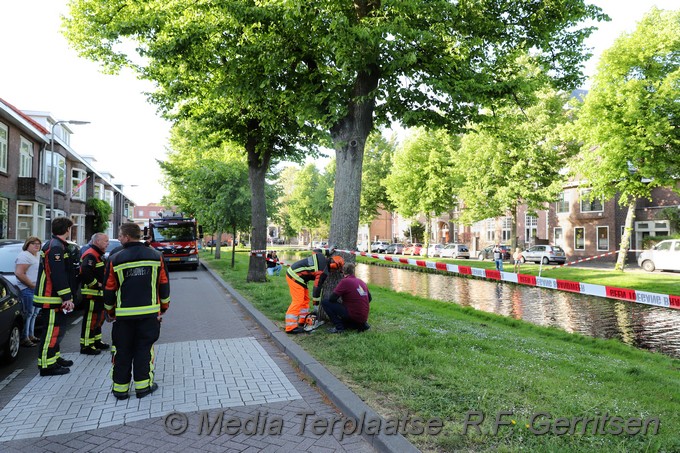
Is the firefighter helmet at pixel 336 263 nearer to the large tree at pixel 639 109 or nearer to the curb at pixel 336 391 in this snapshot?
the curb at pixel 336 391

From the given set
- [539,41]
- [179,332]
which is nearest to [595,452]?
[179,332]

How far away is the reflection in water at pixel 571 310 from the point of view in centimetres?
920

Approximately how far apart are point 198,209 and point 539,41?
1892 cm

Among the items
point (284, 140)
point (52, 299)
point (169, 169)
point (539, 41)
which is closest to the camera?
point (52, 299)

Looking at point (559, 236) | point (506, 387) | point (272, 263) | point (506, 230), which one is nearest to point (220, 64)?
point (506, 387)

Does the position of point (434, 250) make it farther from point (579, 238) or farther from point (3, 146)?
point (3, 146)

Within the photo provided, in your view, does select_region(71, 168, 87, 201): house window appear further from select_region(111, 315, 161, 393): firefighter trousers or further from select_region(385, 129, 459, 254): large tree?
select_region(111, 315, 161, 393): firefighter trousers

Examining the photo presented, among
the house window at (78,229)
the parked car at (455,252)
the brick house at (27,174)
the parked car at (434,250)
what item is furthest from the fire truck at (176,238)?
the parked car at (455,252)

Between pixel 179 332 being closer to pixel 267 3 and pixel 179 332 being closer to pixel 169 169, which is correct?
pixel 267 3

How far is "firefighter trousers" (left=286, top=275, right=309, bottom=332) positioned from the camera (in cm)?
705

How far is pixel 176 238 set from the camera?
22.7 m

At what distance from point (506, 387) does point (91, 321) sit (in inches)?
220

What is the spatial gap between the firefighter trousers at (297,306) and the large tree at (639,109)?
19572 mm

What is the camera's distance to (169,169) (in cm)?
2803
